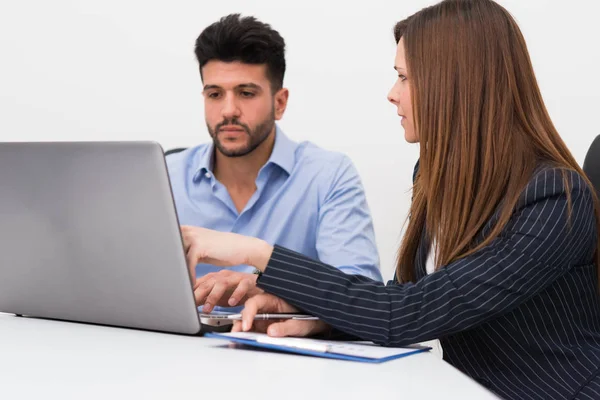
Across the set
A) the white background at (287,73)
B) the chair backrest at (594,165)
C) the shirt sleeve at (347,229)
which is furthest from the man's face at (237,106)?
the chair backrest at (594,165)

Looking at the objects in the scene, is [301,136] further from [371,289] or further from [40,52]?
[371,289]

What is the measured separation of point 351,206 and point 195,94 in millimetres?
1166

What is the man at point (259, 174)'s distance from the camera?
2.06 m

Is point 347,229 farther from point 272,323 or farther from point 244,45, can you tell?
point 272,323

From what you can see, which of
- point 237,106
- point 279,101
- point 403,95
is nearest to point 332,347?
point 403,95

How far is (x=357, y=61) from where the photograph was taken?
9.51 feet

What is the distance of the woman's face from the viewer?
134 centimetres

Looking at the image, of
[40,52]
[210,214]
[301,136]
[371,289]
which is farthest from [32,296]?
[40,52]

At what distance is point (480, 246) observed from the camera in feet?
3.74

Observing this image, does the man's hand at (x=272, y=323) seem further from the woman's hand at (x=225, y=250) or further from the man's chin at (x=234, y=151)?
the man's chin at (x=234, y=151)

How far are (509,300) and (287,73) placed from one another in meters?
1.93

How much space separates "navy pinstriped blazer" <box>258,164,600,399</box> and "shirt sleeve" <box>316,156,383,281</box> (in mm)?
704

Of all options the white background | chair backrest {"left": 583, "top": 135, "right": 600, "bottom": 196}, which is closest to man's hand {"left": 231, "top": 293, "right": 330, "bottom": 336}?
chair backrest {"left": 583, "top": 135, "right": 600, "bottom": 196}

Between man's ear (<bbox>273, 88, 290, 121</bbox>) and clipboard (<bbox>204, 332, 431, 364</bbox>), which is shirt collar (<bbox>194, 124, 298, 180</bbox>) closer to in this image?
man's ear (<bbox>273, 88, 290, 121</bbox>)
